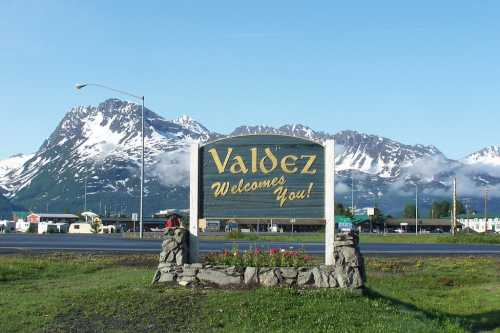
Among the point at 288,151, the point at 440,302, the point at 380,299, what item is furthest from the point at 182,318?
the point at 440,302

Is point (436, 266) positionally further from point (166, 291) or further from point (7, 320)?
point (7, 320)

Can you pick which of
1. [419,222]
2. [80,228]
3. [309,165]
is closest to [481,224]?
[419,222]

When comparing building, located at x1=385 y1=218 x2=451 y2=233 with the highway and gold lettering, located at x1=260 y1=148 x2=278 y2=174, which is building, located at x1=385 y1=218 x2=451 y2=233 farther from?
gold lettering, located at x1=260 y1=148 x2=278 y2=174

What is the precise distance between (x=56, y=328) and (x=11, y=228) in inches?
6589

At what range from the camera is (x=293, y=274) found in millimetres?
17438

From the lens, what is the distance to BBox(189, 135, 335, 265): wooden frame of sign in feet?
63.9

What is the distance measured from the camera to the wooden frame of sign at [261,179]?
1947 centimetres

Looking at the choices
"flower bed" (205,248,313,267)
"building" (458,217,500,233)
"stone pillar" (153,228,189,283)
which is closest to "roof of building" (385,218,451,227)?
"building" (458,217,500,233)

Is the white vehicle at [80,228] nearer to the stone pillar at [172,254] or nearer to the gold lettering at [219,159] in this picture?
the gold lettering at [219,159]

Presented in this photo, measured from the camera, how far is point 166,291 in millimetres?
16891

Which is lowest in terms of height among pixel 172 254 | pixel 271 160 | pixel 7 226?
pixel 7 226

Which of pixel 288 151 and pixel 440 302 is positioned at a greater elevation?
pixel 288 151

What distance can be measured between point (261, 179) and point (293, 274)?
333 centimetres

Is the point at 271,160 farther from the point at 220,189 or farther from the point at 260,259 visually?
the point at 260,259
